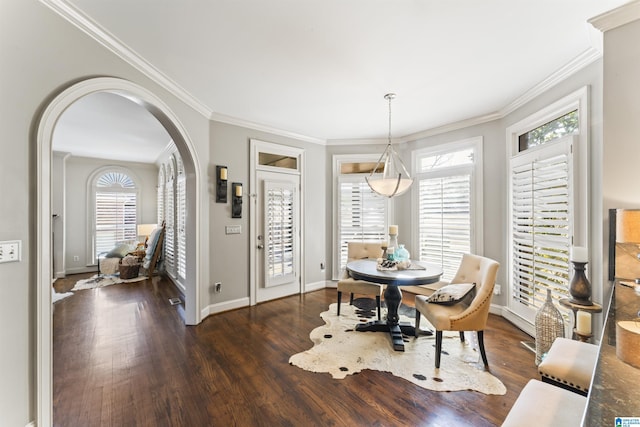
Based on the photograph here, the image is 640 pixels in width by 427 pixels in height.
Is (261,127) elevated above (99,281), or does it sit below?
above

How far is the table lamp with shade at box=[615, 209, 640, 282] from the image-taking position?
149 cm

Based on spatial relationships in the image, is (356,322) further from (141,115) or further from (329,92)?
(141,115)

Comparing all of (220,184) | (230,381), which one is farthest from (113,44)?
(230,381)

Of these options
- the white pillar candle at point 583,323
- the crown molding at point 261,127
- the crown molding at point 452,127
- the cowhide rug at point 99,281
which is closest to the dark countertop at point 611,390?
the white pillar candle at point 583,323

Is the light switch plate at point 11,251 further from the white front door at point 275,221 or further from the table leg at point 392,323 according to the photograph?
the table leg at point 392,323

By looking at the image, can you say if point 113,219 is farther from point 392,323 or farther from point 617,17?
point 617,17

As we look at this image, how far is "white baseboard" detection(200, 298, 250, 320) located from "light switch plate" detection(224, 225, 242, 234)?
3.16 feet

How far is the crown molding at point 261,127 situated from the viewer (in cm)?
354

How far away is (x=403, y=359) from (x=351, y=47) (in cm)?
273

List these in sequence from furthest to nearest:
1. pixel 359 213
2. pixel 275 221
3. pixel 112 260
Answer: pixel 112 260, pixel 359 213, pixel 275 221

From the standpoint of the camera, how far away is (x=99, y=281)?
512cm

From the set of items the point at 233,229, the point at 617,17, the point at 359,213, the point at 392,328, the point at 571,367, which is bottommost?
the point at 392,328

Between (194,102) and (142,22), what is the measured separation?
4.17 ft

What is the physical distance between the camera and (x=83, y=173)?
592 centimetres
